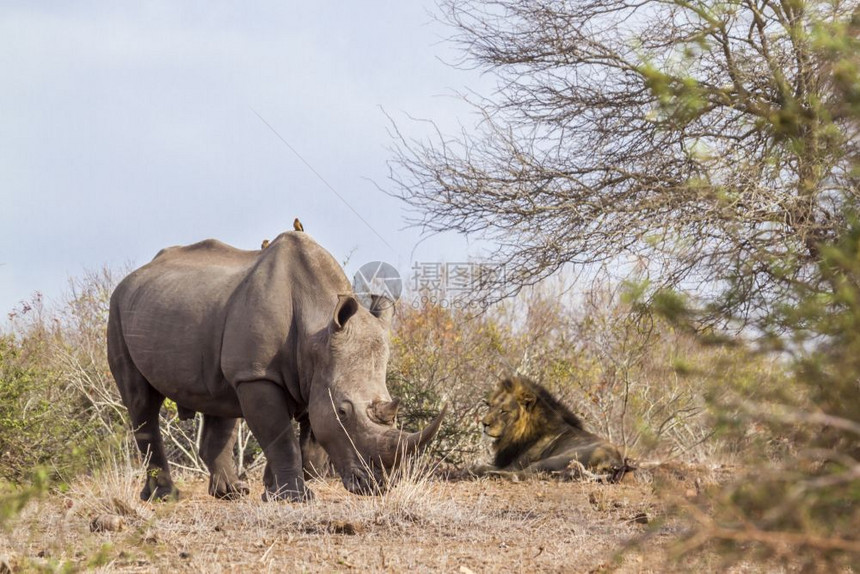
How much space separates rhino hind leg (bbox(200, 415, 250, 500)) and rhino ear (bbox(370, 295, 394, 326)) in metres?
2.11

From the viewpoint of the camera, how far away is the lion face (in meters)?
11.6

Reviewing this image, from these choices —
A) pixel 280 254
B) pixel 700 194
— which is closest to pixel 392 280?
pixel 280 254

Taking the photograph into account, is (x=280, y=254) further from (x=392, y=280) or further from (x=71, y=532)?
(x=71, y=532)

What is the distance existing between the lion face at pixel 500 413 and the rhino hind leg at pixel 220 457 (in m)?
3.09

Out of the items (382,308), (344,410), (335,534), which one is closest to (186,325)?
(382,308)

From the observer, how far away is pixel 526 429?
461 inches

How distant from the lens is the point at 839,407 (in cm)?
336

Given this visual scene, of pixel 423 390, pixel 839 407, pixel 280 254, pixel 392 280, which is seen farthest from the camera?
pixel 423 390

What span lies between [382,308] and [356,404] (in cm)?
111

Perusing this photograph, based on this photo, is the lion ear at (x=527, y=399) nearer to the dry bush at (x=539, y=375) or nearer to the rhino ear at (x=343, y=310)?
the dry bush at (x=539, y=375)

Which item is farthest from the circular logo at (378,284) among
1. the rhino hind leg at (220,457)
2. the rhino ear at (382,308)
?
the rhino hind leg at (220,457)

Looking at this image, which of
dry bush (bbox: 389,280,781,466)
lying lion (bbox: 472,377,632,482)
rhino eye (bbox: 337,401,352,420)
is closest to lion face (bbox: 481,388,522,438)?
lying lion (bbox: 472,377,632,482)

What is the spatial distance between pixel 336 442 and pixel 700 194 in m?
3.18

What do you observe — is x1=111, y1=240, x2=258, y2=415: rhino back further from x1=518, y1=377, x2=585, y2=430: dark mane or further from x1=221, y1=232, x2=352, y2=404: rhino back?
x1=518, y1=377, x2=585, y2=430: dark mane
